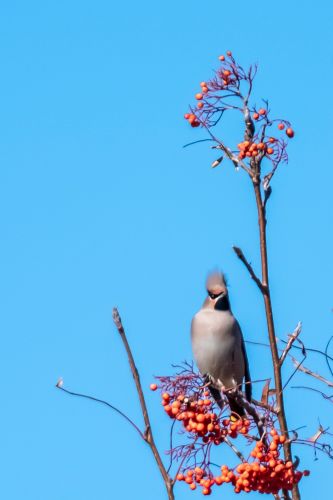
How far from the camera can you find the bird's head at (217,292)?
5766 millimetres

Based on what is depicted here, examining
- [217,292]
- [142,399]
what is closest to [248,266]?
[142,399]

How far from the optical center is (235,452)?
350 cm

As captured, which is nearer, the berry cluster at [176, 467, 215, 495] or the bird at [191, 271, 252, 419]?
the berry cluster at [176, 467, 215, 495]

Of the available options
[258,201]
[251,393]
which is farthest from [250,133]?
[251,393]

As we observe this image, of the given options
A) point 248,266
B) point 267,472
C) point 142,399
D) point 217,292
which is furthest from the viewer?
point 217,292

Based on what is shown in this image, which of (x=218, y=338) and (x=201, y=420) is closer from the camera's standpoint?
(x=201, y=420)

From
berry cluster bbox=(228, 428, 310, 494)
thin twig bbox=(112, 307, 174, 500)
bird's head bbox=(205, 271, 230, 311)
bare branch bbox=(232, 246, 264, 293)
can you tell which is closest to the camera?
thin twig bbox=(112, 307, 174, 500)

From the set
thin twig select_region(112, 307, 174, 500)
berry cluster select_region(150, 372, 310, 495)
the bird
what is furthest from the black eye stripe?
thin twig select_region(112, 307, 174, 500)

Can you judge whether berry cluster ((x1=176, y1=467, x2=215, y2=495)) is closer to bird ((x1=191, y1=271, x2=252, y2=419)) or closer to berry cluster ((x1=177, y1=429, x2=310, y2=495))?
berry cluster ((x1=177, y1=429, x2=310, y2=495))

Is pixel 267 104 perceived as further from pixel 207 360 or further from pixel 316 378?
pixel 207 360

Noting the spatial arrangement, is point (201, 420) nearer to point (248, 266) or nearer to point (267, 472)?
point (267, 472)

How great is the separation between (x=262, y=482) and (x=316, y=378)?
51cm

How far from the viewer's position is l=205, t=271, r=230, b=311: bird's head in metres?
5.77

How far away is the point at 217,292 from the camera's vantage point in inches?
227
